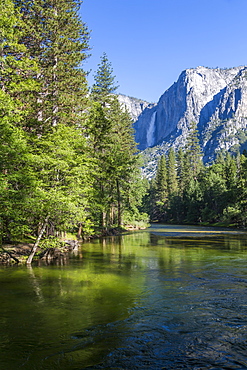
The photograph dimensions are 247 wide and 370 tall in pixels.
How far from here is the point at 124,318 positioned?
804 centimetres

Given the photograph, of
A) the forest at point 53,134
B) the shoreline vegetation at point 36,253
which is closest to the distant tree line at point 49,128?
the forest at point 53,134

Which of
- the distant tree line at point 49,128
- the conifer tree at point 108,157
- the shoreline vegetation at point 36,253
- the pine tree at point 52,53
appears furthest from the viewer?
the conifer tree at point 108,157

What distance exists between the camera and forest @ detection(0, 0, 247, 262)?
15773 millimetres

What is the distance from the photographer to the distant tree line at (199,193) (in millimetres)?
55375

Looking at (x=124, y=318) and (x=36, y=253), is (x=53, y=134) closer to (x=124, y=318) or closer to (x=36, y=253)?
(x=36, y=253)

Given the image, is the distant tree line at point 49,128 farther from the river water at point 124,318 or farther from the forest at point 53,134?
the river water at point 124,318

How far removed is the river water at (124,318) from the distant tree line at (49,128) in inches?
158

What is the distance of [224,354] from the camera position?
588 cm

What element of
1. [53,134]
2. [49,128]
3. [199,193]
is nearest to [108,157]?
[49,128]

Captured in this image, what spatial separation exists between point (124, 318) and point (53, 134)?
12.8 meters

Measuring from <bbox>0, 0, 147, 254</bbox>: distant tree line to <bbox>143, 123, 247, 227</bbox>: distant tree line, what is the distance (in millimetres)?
21572

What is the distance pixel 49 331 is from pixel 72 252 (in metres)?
15.1

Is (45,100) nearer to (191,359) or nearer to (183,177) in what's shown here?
(191,359)

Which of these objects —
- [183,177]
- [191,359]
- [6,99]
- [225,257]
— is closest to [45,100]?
[6,99]
